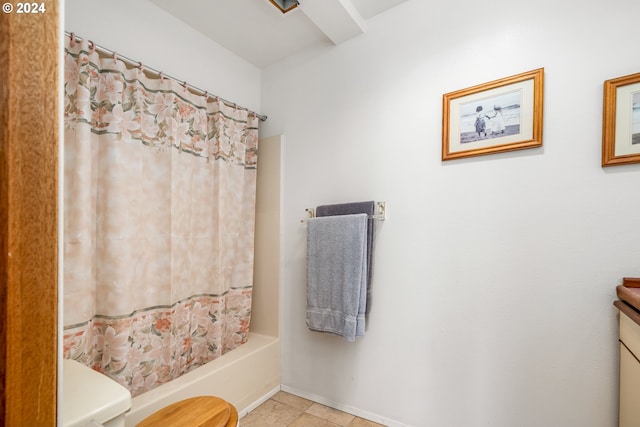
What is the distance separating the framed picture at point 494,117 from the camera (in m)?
1.29

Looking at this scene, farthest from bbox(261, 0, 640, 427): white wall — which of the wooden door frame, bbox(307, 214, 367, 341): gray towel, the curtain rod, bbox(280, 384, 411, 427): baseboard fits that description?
the wooden door frame

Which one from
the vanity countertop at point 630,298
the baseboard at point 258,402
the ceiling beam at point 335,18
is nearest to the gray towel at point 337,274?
the baseboard at point 258,402

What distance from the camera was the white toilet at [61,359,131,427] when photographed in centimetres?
79

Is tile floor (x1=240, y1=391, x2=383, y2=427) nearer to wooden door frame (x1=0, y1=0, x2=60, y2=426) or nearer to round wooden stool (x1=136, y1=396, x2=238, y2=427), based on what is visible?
round wooden stool (x1=136, y1=396, x2=238, y2=427)

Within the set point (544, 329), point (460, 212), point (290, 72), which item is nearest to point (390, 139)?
point (460, 212)

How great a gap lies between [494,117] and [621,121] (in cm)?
44

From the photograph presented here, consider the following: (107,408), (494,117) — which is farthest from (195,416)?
(494,117)

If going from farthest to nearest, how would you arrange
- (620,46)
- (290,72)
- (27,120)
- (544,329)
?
(290,72), (544,329), (620,46), (27,120)

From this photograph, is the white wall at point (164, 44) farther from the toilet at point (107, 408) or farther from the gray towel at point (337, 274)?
the toilet at point (107, 408)

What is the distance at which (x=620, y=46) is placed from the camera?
115 cm

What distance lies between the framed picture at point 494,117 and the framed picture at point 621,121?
22 centimetres

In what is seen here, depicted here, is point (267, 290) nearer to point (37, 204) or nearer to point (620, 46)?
point (37, 204)

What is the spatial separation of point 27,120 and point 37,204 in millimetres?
109

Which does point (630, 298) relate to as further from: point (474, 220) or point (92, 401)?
point (92, 401)
